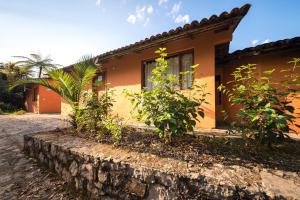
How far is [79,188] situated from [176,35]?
4259 mm

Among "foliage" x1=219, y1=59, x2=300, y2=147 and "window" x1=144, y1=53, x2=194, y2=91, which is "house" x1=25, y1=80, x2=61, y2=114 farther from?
"foliage" x1=219, y1=59, x2=300, y2=147

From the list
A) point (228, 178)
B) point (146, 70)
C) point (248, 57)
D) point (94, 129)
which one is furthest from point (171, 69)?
point (228, 178)

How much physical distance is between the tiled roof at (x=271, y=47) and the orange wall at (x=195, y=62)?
4.21 feet

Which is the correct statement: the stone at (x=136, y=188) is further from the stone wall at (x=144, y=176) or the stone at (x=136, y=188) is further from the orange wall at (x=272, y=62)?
the orange wall at (x=272, y=62)

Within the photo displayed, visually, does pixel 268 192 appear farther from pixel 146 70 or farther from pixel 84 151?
pixel 146 70

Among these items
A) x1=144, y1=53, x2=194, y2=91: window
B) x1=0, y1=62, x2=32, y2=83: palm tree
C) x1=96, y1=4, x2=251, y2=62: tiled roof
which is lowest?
x1=144, y1=53, x2=194, y2=91: window

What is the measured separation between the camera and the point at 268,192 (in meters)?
1.46

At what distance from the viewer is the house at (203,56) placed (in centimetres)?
453

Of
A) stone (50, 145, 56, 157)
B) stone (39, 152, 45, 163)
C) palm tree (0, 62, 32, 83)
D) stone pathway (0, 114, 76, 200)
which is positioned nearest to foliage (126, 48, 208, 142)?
stone pathway (0, 114, 76, 200)

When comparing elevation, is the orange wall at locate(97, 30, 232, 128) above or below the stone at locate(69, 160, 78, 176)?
above

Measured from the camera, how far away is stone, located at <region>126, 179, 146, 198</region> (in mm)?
2067

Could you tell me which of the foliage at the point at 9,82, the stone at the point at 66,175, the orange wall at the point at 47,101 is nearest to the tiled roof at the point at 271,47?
the stone at the point at 66,175

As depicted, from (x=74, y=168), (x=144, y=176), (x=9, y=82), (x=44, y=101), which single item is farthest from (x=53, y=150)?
(x=9, y=82)

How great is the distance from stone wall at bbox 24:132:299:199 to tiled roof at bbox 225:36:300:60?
4.49 metres
